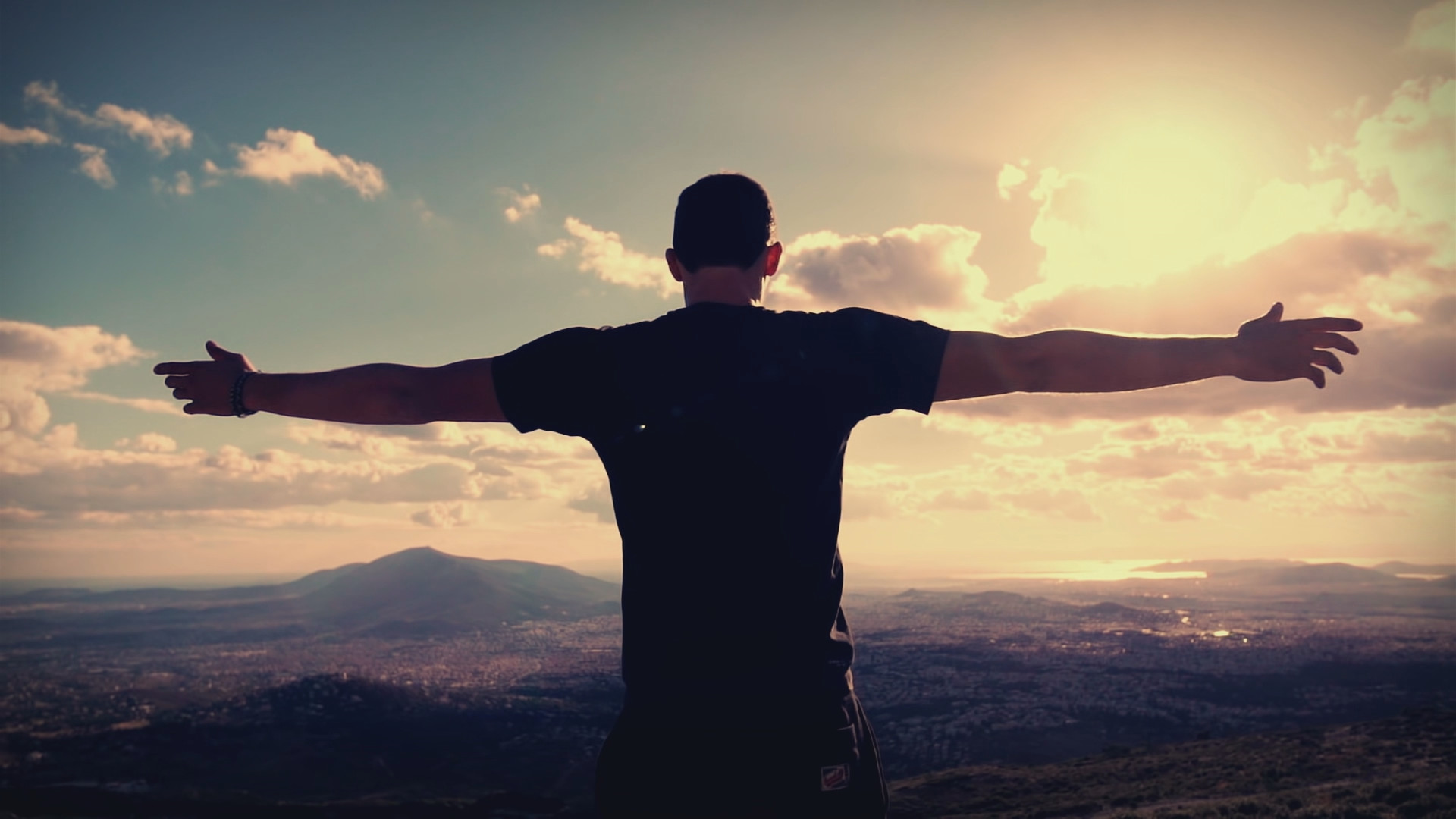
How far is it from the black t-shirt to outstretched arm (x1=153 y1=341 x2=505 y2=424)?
0.16m

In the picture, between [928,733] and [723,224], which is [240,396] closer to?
[723,224]

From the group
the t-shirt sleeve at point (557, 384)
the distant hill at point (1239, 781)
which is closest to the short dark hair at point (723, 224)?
the t-shirt sleeve at point (557, 384)

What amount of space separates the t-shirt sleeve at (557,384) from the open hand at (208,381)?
1.46 meters

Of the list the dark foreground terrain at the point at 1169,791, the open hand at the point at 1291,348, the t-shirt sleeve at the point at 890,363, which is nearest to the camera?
the t-shirt sleeve at the point at 890,363

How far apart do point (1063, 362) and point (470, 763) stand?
336 feet

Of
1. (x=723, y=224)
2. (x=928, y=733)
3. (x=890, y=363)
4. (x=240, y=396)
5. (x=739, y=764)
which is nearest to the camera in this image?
(x=739, y=764)

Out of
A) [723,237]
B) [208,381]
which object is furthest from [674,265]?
[208,381]

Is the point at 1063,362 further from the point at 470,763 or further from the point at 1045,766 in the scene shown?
the point at 470,763

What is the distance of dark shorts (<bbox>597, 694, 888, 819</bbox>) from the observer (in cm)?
305

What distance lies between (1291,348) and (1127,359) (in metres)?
0.81

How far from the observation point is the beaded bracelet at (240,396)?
388cm

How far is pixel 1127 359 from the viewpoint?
11.3 feet

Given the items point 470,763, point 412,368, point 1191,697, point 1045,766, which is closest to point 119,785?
point 470,763

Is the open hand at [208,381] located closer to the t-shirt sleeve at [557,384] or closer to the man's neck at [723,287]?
the t-shirt sleeve at [557,384]
